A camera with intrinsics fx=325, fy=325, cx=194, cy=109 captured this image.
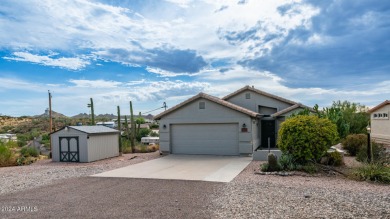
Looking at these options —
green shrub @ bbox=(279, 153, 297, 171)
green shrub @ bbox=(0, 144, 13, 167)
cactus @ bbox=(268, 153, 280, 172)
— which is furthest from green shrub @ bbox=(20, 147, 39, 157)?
green shrub @ bbox=(279, 153, 297, 171)

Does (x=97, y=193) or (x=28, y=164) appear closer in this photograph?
(x=97, y=193)

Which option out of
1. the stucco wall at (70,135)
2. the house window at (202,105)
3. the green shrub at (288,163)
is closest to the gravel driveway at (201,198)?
the green shrub at (288,163)

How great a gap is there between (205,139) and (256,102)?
650 cm

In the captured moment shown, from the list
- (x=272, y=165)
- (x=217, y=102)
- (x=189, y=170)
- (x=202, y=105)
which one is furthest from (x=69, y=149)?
(x=272, y=165)

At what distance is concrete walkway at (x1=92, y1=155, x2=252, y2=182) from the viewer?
1235 cm

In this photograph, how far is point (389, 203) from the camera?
802 centimetres

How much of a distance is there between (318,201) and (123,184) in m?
6.26

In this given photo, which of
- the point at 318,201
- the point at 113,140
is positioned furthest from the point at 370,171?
the point at 113,140

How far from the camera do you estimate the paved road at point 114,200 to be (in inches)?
298

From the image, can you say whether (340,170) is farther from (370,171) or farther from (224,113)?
(224,113)

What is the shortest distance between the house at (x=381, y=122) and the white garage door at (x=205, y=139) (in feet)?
42.5

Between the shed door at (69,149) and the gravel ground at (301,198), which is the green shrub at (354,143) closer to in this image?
the gravel ground at (301,198)

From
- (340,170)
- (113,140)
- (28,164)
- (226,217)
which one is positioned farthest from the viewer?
(113,140)

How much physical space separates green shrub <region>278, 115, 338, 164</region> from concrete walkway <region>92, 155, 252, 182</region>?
7.79ft
